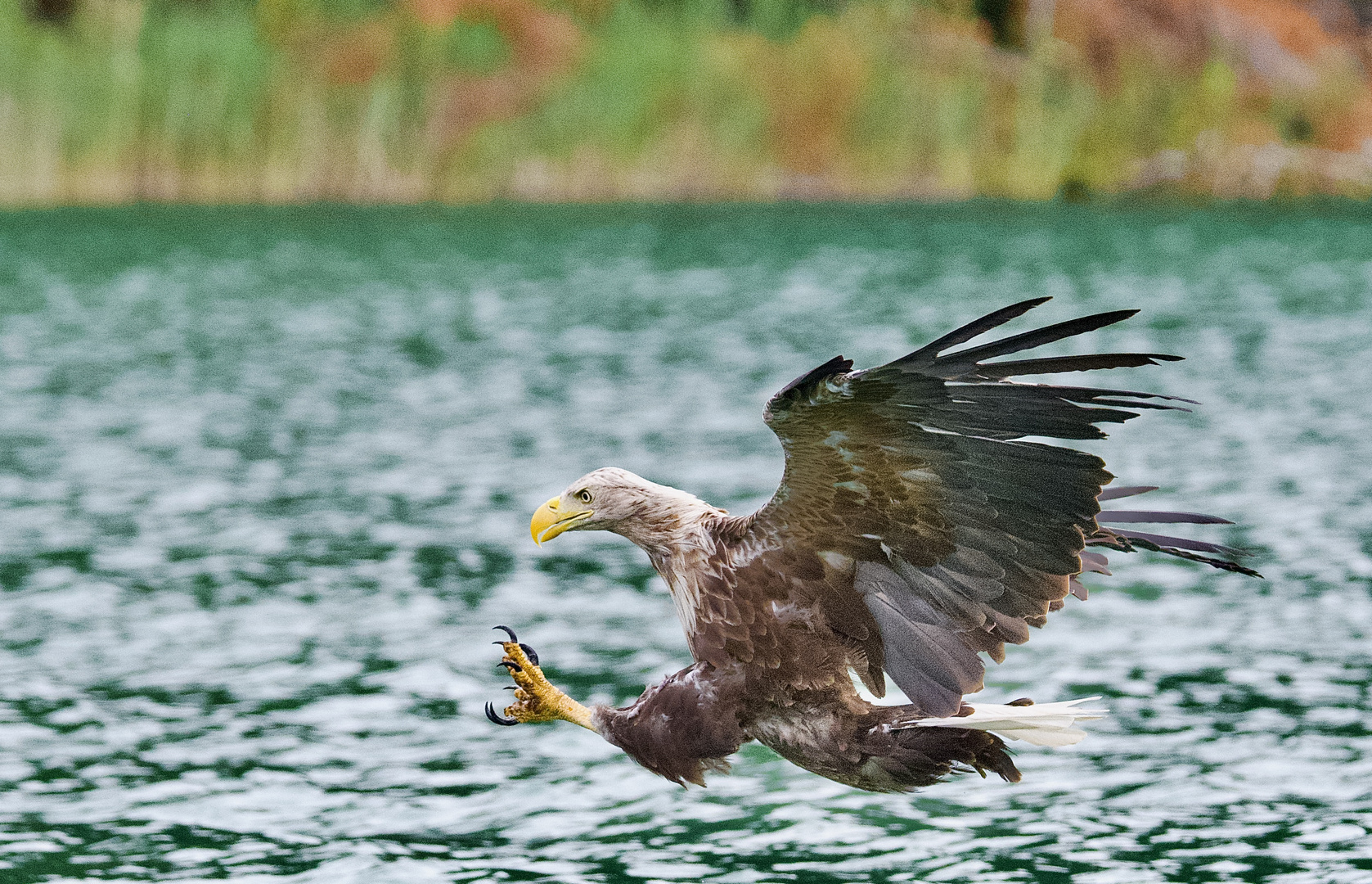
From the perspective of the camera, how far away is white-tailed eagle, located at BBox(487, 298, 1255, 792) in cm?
504

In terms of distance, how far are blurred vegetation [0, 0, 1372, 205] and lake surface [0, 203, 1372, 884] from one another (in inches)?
147

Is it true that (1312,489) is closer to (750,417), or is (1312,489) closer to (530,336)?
(750,417)

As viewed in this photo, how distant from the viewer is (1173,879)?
7.39m

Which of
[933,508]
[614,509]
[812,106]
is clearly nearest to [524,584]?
[614,509]

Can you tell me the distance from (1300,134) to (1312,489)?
27840mm

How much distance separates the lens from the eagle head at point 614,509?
541cm

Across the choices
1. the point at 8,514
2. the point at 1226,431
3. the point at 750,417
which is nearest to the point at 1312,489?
the point at 1226,431

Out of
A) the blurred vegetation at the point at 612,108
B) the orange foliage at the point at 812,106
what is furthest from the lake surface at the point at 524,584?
the orange foliage at the point at 812,106

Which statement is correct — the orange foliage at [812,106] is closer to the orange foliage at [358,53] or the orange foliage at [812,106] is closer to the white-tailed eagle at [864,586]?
the orange foliage at [358,53]

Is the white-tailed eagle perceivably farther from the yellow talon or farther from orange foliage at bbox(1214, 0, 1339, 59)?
orange foliage at bbox(1214, 0, 1339, 59)

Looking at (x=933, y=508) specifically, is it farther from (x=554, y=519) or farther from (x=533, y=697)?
(x=533, y=697)

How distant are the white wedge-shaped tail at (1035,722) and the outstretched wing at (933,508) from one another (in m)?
0.11

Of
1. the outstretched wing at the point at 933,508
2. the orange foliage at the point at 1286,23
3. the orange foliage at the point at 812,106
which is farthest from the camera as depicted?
the orange foliage at the point at 1286,23

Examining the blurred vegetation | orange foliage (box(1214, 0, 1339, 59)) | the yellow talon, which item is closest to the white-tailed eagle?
the yellow talon
